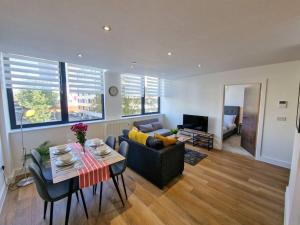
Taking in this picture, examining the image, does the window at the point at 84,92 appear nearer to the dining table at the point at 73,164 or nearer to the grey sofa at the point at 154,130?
the grey sofa at the point at 154,130

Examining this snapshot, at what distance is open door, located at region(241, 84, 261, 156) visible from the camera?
12.5ft

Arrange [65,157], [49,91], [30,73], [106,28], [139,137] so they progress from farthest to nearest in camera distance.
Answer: [49,91], [30,73], [139,137], [65,157], [106,28]

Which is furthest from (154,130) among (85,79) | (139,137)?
(85,79)

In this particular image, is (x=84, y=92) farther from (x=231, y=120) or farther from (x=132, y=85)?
(x=231, y=120)

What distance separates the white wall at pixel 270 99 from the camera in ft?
10.3

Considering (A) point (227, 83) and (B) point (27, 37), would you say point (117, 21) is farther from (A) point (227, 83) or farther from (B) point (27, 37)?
(A) point (227, 83)

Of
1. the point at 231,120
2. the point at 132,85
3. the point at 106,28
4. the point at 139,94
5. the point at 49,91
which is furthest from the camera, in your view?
the point at 231,120

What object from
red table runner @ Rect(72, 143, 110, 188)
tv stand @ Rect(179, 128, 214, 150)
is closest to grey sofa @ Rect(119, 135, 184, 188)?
red table runner @ Rect(72, 143, 110, 188)

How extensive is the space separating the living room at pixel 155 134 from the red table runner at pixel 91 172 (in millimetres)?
309

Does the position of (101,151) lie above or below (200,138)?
above

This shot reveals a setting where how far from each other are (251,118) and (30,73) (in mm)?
5874

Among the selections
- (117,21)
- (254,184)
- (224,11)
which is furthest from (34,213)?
(254,184)

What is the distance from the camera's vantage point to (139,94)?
5.44 m

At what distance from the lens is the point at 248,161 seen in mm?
3598
